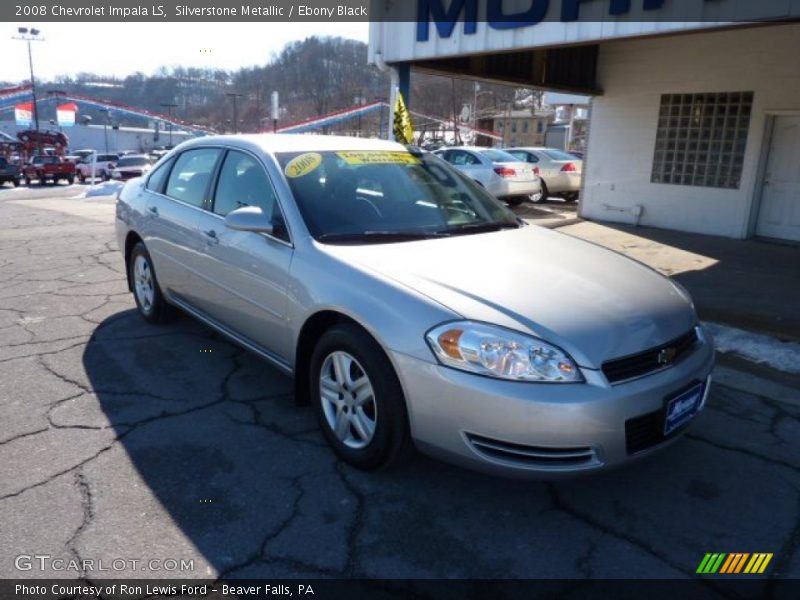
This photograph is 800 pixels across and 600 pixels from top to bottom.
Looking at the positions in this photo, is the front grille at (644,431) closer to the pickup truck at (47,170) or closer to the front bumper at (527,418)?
the front bumper at (527,418)

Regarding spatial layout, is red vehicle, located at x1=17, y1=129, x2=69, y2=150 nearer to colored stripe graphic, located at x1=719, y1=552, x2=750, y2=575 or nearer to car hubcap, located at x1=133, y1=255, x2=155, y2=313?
car hubcap, located at x1=133, y1=255, x2=155, y2=313

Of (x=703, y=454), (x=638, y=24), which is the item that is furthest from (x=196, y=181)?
(x=638, y=24)

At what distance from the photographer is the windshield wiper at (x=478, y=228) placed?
350 centimetres

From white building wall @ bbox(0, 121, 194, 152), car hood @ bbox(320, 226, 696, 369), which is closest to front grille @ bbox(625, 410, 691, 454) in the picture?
car hood @ bbox(320, 226, 696, 369)

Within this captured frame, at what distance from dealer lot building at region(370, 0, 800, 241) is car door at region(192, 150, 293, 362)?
4685 millimetres

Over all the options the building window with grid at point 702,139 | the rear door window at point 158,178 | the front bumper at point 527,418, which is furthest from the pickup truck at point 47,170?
the front bumper at point 527,418

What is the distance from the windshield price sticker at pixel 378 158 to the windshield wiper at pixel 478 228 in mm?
700

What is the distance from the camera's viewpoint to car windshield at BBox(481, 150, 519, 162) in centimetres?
1482

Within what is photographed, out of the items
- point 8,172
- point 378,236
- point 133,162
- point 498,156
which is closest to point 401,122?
point 498,156

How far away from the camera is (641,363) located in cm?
259

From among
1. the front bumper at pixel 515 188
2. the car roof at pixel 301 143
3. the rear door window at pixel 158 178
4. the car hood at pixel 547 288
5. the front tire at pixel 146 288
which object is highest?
the car roof at pixel 301 143

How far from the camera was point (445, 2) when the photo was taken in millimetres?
8297

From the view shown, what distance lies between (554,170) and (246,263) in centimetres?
1356

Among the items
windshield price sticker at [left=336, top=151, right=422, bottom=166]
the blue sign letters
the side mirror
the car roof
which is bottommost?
the side mirror
